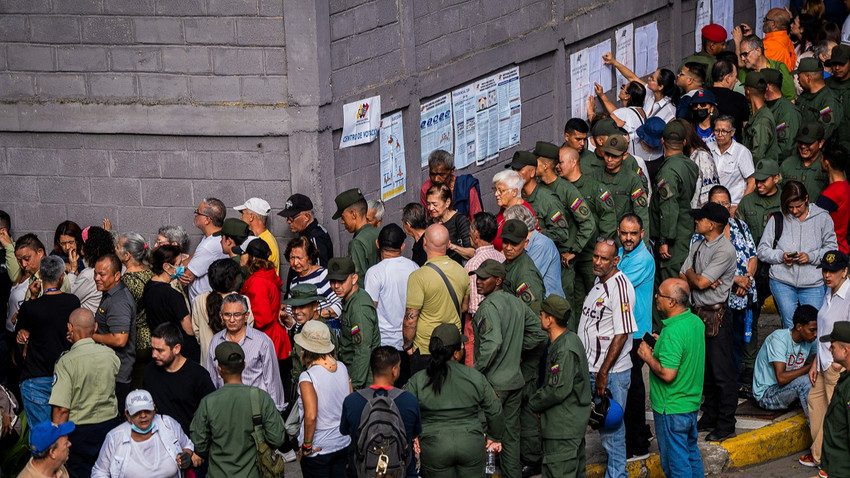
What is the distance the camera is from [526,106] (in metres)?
13.9

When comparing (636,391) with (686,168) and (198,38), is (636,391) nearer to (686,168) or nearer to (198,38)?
(686,168)

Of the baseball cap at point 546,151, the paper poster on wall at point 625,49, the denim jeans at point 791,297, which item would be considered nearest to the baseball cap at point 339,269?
the baseball cap at point 546,151

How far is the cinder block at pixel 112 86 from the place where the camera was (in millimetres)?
11109

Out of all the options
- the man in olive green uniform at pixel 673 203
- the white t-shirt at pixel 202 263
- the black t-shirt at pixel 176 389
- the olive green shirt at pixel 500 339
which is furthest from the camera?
the man in olive green uniform at pixel 673 203

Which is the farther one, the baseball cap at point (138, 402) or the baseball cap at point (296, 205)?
the baseball cap at point (296, 205)

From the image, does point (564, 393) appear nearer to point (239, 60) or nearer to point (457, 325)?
Answer: point (457, 325)

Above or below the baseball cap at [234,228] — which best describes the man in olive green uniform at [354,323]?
below

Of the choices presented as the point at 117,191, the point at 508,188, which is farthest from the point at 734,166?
the point at 117,191

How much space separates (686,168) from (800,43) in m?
6.48

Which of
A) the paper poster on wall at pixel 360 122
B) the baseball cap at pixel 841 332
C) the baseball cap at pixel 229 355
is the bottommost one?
the baseball cap at pixel 841 332

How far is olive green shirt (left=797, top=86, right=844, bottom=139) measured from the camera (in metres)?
13.9

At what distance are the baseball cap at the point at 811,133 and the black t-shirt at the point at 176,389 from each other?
718cm

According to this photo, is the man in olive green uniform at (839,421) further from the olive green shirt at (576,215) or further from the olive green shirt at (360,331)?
the olive green shirt at (360,331)

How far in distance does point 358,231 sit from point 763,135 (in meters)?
5.47
